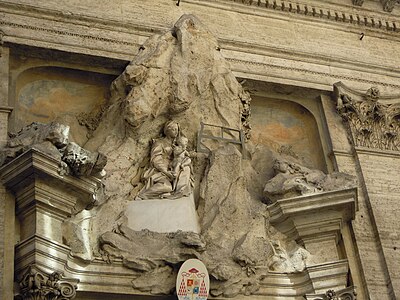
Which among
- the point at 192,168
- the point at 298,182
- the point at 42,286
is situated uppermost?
the point at 192,168

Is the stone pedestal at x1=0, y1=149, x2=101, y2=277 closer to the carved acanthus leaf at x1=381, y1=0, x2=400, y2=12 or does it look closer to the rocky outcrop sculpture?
the rocky outcrop sculpture

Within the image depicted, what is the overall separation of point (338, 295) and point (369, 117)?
309 centimetres

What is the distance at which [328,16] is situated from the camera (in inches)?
445

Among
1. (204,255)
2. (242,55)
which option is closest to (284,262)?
(204,255)

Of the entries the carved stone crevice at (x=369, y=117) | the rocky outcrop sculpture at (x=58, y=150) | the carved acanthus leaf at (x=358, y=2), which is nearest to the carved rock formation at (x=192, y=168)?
the rocky outcrop sculpture at (x=58, y=150)

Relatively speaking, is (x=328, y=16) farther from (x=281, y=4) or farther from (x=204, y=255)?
(x=204, y=255)

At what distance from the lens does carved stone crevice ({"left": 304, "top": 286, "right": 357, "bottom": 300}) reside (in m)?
8.15

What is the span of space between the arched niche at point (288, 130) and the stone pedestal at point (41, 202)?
3.27 metres

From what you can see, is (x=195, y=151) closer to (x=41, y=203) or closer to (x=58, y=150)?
(x=58, y=150)

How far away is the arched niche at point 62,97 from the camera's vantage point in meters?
9.09

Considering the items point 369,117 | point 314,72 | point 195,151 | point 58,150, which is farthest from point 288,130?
point 58,150

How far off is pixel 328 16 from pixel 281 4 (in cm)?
79

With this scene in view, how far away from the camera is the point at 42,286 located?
696 centimetres

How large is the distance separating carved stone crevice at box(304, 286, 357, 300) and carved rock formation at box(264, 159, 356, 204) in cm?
125
